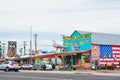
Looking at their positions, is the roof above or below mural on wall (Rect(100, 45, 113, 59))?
above

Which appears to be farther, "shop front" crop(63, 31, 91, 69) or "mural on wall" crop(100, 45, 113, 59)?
"mural on wall" crop(100, 45, 113, 59)

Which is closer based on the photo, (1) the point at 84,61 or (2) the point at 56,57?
(1) the point at 84,61

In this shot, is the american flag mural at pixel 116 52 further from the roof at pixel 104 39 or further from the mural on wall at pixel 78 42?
the mural on wall at pixel 78 42

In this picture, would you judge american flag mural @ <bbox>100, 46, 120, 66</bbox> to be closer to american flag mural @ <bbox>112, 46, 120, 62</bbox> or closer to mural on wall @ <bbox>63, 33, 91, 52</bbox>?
american flag mural @ <bbox>112, 46, 120, 62</bbox>

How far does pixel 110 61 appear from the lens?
68.1 m

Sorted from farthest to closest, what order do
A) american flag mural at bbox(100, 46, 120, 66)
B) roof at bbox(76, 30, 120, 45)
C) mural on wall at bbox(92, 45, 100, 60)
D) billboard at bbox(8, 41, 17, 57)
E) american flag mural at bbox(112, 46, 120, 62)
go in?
billboard at bbox(8, 41, 17, 57)
american flag mural at bbox(112, 46, 120, 62)
roof at bbox(76, 30, 120, 45)
american flag mural at bbox(100, 46, 120, 66)
mural on wall at bbox(92, 45, 100, 60)

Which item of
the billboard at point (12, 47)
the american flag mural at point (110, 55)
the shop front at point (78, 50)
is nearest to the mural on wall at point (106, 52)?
the american flag mural at point (110, 55)

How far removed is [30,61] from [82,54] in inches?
895

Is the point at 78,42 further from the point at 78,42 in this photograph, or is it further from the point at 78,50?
the point at 78,50

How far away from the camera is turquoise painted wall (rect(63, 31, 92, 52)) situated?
6812 cm

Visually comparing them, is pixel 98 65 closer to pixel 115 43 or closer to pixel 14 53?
pixel 115 43

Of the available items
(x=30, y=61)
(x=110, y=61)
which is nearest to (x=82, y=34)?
(x=110, y=61)

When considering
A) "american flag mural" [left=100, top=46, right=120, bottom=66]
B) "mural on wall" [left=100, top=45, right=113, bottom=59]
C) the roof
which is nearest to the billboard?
the roof

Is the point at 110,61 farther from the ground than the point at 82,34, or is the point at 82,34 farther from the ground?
the point at 82,34
